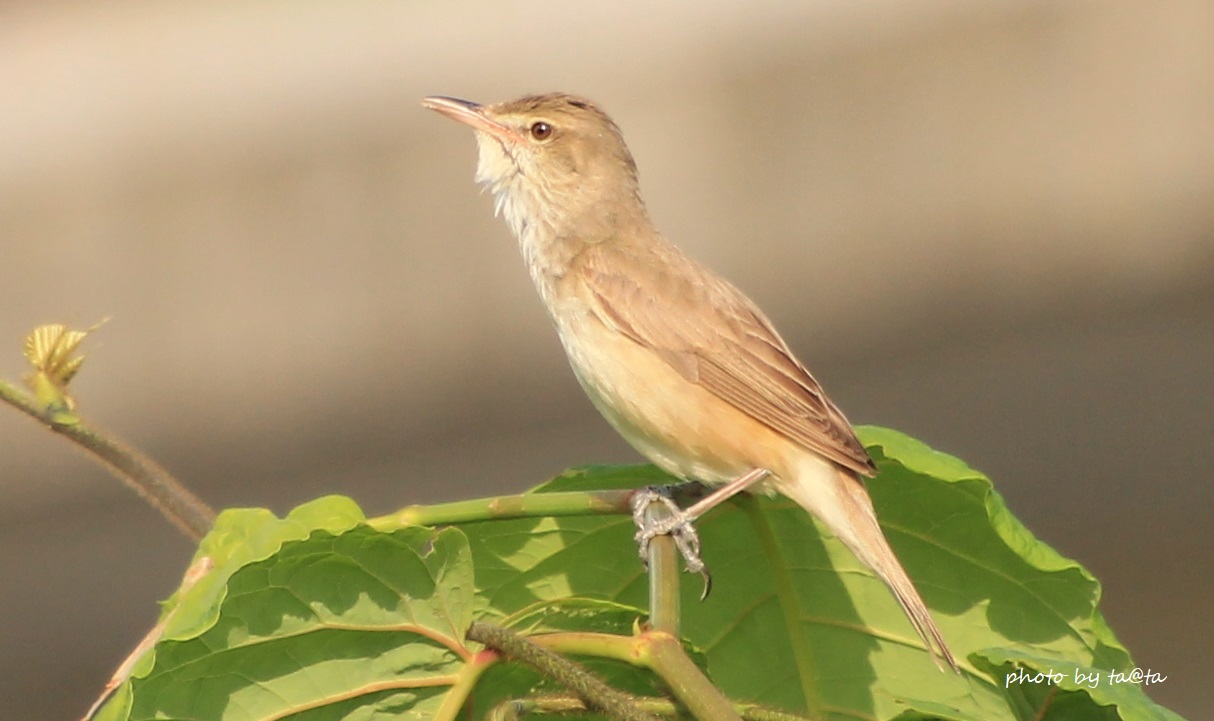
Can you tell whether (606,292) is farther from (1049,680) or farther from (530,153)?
(1049,680)

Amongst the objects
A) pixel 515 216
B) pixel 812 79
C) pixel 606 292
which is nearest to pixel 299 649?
pixel 606 292

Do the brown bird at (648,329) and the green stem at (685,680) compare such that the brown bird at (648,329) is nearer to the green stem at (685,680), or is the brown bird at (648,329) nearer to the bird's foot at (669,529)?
the bird's foot at (669,529)

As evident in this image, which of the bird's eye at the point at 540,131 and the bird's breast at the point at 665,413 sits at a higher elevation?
the bird's eye at the point at 540,131

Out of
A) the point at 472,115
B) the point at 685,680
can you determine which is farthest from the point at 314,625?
the point at 472,115

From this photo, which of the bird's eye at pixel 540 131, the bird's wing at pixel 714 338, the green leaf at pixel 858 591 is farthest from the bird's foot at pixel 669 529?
the bird's eye at pixel 540 131

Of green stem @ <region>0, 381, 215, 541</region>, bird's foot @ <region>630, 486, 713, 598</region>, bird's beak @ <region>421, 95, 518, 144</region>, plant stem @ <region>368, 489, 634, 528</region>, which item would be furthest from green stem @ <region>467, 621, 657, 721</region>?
bird's beak @ <region>421, 95, 518, 144</region>

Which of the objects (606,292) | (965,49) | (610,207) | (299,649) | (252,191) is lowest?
(299,649)

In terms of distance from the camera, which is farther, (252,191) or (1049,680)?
Answer: (252,191)
